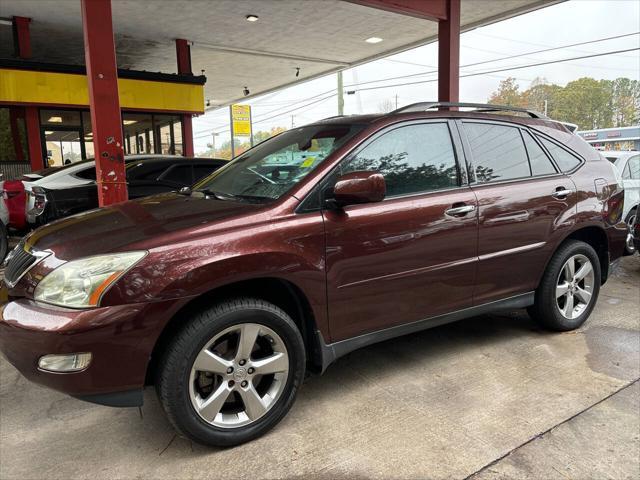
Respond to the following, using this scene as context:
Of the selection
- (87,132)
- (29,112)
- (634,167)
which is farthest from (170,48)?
(634,167)

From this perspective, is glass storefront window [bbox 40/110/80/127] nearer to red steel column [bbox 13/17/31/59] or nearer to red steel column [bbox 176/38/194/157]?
red steel column [bbox 13/17/31/59]

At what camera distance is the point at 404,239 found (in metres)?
2.89

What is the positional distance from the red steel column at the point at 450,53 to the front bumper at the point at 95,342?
26.0 feet

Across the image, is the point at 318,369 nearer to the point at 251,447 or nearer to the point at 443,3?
the point at 251,447

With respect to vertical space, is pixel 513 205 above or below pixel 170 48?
below

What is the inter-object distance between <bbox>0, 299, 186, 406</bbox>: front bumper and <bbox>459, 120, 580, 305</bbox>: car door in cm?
212

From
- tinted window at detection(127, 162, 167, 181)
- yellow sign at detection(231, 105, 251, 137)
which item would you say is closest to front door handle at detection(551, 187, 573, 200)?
tinted window at detection(127, 162, 167, 181)

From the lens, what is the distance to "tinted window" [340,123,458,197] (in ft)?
9.70

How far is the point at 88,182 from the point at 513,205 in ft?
20.1

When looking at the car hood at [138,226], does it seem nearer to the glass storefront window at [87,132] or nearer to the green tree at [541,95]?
the glass storefront window at [87,132]

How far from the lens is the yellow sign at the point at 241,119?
31.3 m

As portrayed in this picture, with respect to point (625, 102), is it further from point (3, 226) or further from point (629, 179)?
point (3, 226)

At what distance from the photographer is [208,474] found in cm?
230

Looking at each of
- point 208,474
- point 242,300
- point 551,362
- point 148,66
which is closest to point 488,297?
point 551,362
